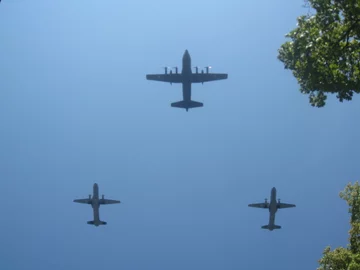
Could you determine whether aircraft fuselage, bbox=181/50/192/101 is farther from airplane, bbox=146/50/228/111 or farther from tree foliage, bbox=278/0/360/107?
tree foliage, bbox=278/0/360/107

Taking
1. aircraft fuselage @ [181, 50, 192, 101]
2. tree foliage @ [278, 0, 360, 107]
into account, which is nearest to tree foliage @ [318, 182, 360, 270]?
tree foliage @ [278, 0, 360, 107]

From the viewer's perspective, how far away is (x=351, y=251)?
93.1ft

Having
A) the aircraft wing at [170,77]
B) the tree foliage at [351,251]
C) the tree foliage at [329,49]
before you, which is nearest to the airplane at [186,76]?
the aircraft wing at [170,77]

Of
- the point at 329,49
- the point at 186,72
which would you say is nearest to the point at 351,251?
the point at 329,49

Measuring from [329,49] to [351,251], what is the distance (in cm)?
1443

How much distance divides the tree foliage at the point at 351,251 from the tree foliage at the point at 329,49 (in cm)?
1081

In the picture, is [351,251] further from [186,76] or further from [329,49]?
[186,76]

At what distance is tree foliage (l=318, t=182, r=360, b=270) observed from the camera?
2707 cm

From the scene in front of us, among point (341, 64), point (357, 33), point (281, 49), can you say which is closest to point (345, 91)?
point (341, 64)

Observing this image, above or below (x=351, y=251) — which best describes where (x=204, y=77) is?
above

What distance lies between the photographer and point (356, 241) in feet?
93.7

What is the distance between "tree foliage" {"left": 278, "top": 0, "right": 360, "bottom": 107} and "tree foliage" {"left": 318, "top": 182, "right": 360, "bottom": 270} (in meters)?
10.8

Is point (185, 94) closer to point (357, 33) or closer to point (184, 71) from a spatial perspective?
point (184, 71)

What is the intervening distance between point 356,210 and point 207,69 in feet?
122
